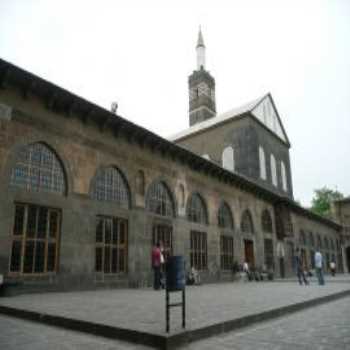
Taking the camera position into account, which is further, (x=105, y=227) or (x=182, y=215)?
(x=182, y=215)

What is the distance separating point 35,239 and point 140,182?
604cm

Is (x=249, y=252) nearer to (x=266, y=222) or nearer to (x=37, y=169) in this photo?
(x=266, y=222)

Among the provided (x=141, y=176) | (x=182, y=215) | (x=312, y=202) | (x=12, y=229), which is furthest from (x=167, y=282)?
(x=312, y=202)

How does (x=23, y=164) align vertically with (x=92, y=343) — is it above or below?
above

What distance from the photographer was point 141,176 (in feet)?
54.9

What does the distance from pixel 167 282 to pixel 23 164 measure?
8336 millimetres

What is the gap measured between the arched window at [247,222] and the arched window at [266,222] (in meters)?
2.06

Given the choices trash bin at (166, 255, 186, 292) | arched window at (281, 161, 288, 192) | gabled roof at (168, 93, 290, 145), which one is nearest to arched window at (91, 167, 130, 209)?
trash bin at (166, 255, 186, 292)

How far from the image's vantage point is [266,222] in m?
28.7

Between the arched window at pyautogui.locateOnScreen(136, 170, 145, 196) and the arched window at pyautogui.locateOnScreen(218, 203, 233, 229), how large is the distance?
769cm

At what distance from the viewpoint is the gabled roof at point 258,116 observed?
33406 mm

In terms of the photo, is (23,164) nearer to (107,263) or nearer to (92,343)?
(107,263)

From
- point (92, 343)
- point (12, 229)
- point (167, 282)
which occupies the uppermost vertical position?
point (12, 229)

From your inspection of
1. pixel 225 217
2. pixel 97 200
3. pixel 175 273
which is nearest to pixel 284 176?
pixel 225 217
